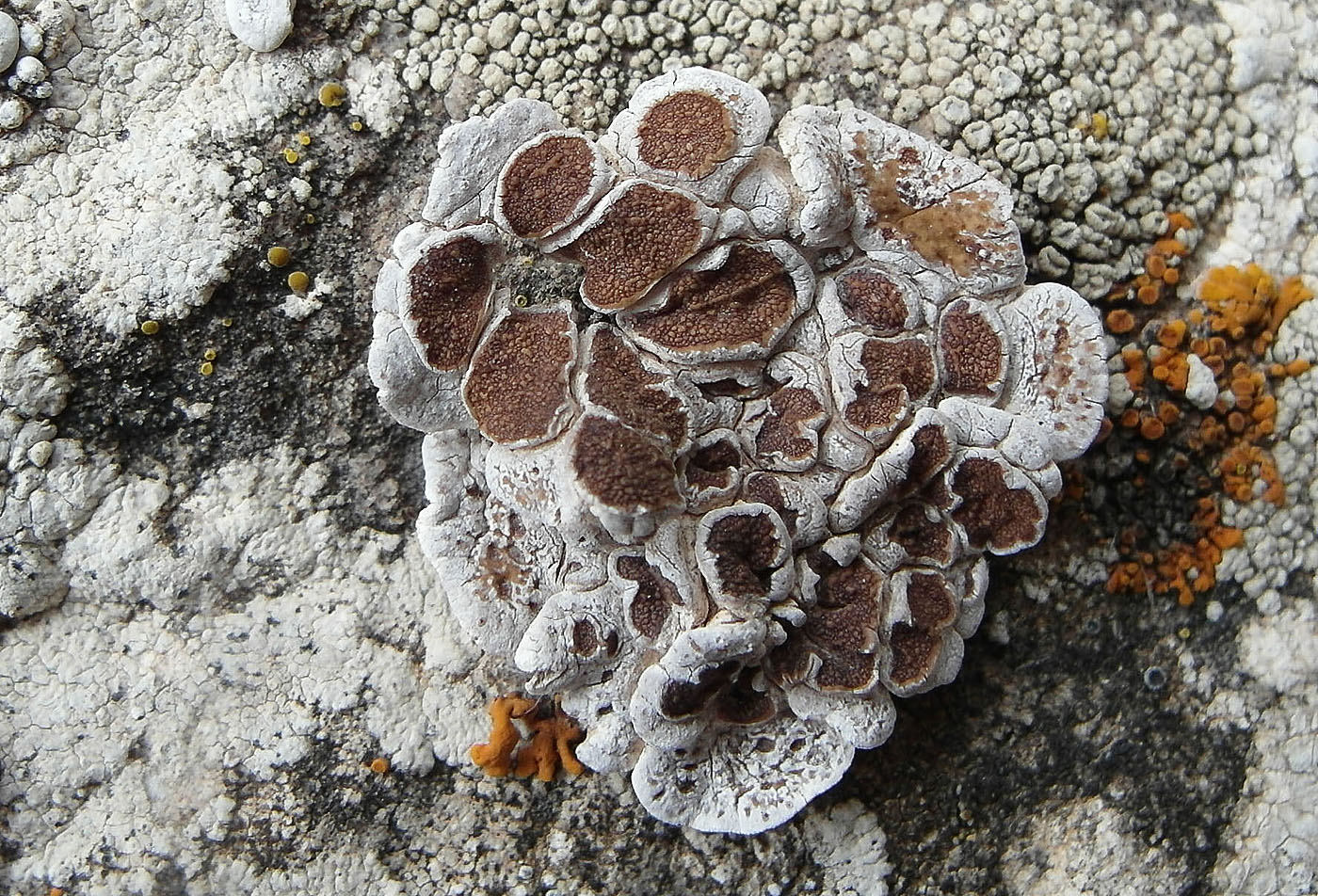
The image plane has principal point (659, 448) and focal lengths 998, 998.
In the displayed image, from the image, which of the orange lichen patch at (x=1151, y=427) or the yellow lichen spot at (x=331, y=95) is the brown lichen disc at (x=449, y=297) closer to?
the yellow lichen spot at (x=331, y=95)

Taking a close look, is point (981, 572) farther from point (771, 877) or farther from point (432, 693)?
point (432, 693)

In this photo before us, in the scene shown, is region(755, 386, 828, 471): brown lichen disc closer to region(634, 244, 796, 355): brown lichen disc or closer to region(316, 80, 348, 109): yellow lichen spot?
region(634, 244, 796, 355): brown lichen disc

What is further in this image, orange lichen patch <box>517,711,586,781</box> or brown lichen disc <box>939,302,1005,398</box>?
orange lichen patch <box>517,711,586,781</box>

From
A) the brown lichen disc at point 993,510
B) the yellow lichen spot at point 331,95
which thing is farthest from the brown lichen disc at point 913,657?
the yellow lichen spot at point 331,95

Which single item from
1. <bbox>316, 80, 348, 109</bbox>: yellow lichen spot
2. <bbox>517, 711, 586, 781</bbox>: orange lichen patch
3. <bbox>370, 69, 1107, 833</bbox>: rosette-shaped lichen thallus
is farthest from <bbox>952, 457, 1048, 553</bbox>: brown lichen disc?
<bbox>316, 80, 348, 109</bbox>: yellow lichen spot

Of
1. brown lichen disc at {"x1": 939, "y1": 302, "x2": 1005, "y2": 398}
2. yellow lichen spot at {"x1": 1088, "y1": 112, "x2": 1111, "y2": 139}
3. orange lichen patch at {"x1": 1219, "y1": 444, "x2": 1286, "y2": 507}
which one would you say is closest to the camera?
brown lichen disc at {"x1": 939, "y1": 302, "x2": 1005, "y2": 398}

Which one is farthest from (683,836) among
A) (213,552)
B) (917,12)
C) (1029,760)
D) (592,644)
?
(917,12)
